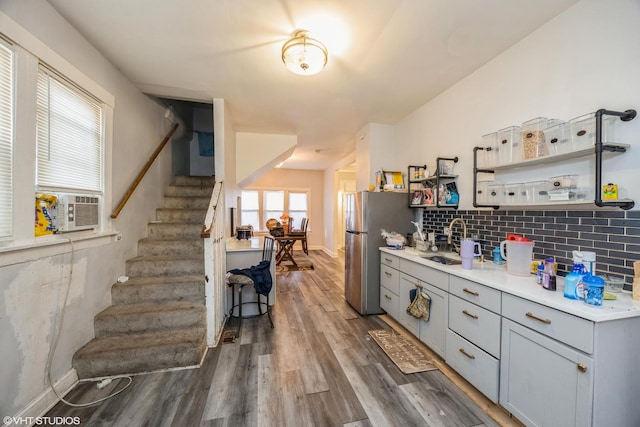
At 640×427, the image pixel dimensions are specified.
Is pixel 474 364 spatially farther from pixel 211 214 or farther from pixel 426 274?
pixel 211 214

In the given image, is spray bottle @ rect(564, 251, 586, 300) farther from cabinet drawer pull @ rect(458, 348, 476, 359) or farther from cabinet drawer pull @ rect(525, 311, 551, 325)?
cabinet drawer pull @ rect(458, 348, 476, 359)

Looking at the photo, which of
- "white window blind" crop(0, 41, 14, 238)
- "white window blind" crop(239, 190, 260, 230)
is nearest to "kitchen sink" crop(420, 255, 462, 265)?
"white window blind" crop(0, 41, 14, 238)

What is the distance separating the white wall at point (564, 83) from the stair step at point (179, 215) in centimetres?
335

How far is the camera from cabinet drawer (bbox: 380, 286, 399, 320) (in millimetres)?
2775

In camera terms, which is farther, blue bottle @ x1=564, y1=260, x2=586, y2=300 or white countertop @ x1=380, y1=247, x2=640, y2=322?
blue bottle @ x1=564, y1=260, x2=586, y2=300

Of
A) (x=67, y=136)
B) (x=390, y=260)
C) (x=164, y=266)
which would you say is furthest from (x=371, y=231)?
(x=67, y=136)

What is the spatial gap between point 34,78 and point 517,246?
3.45 meters

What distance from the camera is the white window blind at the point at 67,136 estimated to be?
1.68 meters

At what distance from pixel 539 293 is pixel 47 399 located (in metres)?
3.16

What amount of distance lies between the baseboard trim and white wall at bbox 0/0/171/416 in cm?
2

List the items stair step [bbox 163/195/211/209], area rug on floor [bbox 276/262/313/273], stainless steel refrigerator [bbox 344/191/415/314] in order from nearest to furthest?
stainless steel refrigerator [bbox 344/191/415/314]
stair step [bbox 163/195/211/209]
area rug on floor [bbox 276/262/313/273]

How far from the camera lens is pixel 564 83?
166 centimetres

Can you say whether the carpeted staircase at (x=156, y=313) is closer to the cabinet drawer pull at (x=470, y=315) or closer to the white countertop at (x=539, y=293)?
the cabinet drawer pull at (x=470, y=315)

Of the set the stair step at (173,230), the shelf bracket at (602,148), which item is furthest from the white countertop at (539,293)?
the stair step at (173,230)
